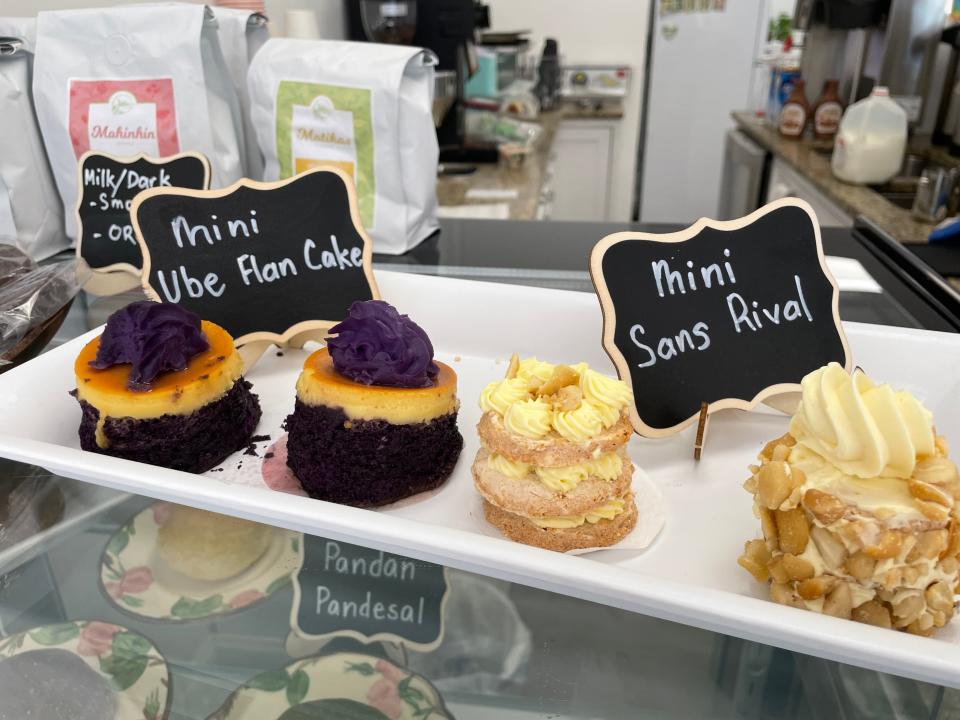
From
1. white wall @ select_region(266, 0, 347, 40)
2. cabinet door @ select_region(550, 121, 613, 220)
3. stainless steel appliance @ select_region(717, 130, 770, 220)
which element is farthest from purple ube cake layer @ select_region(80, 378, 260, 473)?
cabinet door @ select_region(550, 121, 613, 220)

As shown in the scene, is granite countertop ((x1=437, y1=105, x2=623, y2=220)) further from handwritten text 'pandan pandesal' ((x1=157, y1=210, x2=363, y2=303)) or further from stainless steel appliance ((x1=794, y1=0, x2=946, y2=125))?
stainless steel appliance ((x1=794, y1=0, x2=946, y2=125))

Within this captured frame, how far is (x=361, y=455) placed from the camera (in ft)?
3.09

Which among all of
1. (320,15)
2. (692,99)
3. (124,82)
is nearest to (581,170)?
(692,99)

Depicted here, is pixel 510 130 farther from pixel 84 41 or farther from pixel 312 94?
pixel 84 41

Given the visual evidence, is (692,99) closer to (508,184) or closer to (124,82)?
(508,184)

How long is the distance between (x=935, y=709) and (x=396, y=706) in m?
0.44

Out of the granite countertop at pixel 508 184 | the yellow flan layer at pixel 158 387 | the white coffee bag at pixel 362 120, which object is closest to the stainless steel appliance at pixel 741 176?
→ the granite countertop at pixel 508 184

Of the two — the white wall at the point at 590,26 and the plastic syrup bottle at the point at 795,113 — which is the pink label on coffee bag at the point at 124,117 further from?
the white wall at the point at 590,26

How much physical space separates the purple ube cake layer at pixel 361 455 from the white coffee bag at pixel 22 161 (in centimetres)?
84

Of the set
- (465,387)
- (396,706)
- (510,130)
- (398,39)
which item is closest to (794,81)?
(510,130)

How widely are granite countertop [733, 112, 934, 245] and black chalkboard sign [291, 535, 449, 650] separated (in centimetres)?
160

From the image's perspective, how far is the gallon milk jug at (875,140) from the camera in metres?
2.96

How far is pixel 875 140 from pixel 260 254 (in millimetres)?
2721

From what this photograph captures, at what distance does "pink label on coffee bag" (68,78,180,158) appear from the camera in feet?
4.95
